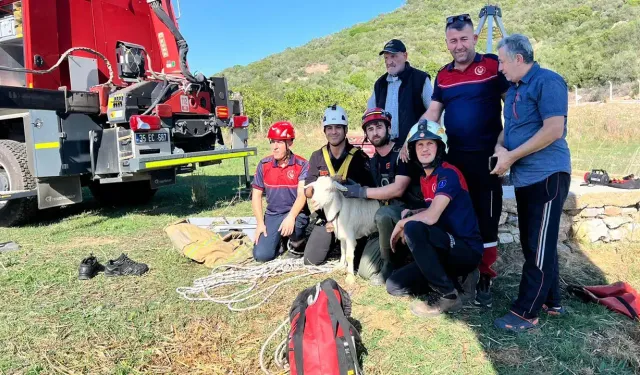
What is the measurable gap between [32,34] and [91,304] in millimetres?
4085

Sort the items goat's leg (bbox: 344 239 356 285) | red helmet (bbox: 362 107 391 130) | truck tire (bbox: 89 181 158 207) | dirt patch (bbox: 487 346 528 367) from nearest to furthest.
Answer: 1. dirt patch (bbox: 487 346 528 367)
2. red helmet (bbox: 362 107 391 130)
3. goat's leg (bbox: 344 239 356 285)
4. truck tire (bbox: 89 181 158 207)

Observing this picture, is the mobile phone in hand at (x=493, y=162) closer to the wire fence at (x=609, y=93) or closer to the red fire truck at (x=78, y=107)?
the red fire truck at (x=78, y=107)

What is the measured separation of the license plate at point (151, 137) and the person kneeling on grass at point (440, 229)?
4103mm

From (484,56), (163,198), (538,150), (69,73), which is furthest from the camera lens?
(163,198)

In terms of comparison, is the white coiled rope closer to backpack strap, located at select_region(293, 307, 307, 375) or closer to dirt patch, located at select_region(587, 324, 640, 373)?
backpack strap, located at select_region(293, 307, 307, 375)

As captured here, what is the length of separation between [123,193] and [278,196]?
15.3 ft

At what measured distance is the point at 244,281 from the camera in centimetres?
420

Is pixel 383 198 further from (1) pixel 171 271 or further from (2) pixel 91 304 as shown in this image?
(2) pixel 91 304

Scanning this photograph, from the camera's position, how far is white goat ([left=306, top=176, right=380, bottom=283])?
397 centimetres

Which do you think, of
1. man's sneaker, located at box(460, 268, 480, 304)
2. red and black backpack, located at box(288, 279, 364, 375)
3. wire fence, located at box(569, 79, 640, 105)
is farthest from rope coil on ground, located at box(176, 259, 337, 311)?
wire fence, located at box(569, 79, 640, 105)

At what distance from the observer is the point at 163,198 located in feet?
29.0

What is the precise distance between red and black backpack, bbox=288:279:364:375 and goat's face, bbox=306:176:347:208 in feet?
3.83

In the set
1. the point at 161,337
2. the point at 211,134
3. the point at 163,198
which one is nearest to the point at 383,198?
the point at 161,337

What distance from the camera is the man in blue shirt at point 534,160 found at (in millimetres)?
2842
